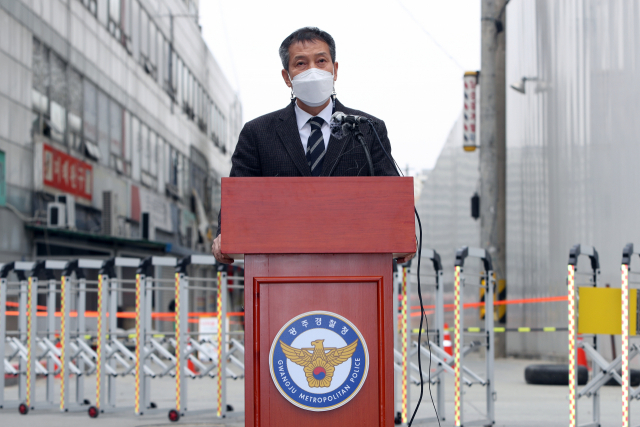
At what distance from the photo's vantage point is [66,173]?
19.6 metres

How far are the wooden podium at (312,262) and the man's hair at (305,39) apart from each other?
924mm

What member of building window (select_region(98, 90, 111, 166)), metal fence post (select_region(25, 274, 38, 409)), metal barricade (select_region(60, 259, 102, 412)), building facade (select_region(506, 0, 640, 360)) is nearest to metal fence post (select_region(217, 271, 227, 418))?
metal barricade (select_region(60, 259, 102, 412))

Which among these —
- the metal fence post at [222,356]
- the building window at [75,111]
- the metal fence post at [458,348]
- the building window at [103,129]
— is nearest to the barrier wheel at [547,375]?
the metal fence post at [458,348]

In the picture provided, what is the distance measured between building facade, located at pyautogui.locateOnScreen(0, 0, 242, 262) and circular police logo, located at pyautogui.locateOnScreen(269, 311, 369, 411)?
586 inches

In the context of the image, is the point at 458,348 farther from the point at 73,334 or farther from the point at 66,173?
the point at 66,173

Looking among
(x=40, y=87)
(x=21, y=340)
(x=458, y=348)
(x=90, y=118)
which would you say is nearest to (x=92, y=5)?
(x=90, y=118)

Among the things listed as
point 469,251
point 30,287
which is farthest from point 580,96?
point 30,287

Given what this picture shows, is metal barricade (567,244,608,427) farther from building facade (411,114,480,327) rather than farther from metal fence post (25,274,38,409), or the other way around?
building facade (411,114,480,327)

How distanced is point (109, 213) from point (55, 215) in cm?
448

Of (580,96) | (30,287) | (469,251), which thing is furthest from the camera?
(580,96)

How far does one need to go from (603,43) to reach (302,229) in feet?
38.1

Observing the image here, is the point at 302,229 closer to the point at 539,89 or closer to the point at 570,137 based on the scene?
the point at 570,137

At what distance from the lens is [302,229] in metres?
2.77

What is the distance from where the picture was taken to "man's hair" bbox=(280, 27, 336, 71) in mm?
3494
